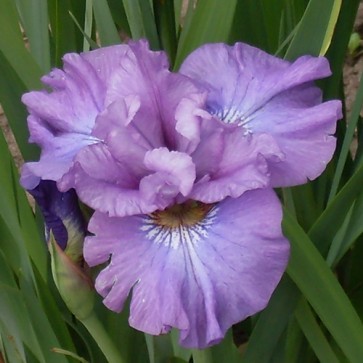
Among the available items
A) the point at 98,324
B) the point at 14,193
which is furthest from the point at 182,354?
the point at 14,193

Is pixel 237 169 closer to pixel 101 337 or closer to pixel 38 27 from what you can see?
pixel 101 337

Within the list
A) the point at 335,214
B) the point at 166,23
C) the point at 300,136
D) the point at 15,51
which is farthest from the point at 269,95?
the point at 166,23

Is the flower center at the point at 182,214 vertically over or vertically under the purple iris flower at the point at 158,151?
under

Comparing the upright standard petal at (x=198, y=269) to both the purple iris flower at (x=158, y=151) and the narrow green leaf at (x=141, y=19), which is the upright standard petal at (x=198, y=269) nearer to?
the purple iris flower at (x=158, y=151)

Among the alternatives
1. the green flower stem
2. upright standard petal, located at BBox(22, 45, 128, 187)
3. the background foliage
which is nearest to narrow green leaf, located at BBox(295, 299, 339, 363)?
the background foliage

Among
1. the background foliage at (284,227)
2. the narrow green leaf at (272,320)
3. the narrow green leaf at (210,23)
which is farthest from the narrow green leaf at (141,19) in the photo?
the narrow green leaf at (272,320)

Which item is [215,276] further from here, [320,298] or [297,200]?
[297,200]

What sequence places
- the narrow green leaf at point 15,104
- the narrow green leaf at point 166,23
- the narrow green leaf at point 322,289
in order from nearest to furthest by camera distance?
the narrow green leaf at point 322,289 → the narrow green leaf at point 15,104 → the narrow green leaf at point 166,23

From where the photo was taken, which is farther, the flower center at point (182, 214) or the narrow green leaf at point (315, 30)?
the narrow green leaf at point (315, 30)
